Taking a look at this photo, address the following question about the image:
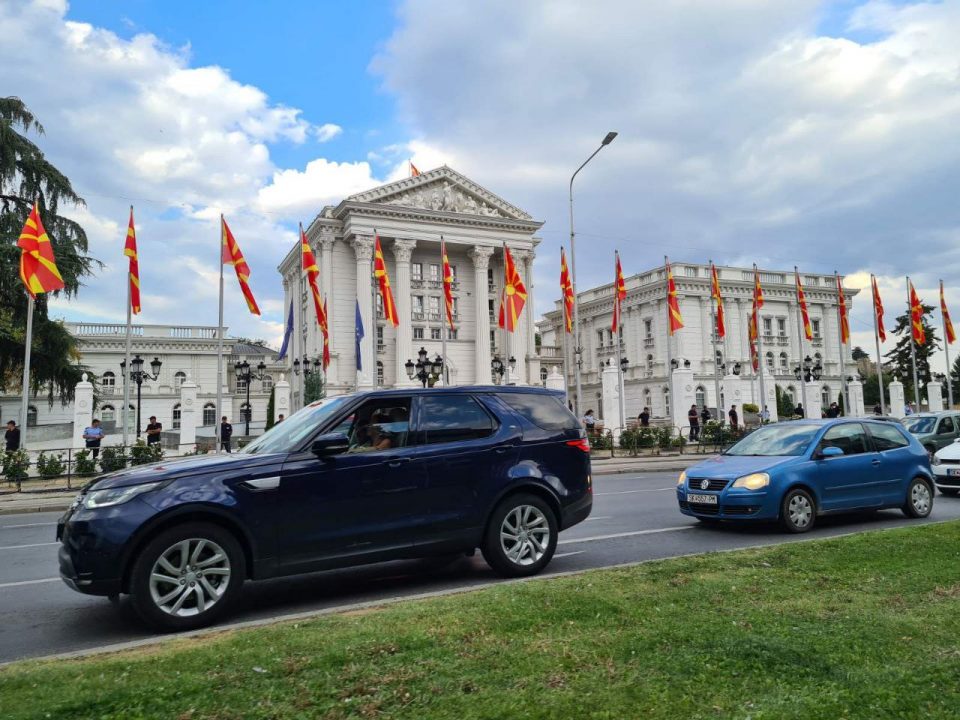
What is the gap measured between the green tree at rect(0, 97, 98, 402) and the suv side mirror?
27604 mm

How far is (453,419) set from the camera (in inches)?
271

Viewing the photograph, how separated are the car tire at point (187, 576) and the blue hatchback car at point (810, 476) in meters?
6.50

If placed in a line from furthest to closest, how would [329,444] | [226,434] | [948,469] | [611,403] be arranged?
1. [611,403]
2. [226,434]
3. [948,469]
4. [329,444]

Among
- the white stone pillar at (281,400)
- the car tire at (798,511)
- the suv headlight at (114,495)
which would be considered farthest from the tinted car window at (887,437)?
the white stone pillar at (281,400)

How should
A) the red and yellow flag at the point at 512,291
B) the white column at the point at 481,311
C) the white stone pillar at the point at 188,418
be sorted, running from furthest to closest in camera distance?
the white column at the point at 481,311, the red and yellow flag at the point at 512,291, the white stone pillar at the point at 188,418

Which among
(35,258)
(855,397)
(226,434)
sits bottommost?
(226,434)

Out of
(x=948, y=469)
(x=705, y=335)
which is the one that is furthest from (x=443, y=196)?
(x=948, y=469)

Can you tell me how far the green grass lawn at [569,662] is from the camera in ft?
10.8

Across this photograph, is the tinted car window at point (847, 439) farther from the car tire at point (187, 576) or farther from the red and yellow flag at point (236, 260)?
the red and yellow flag at point (236, 260)

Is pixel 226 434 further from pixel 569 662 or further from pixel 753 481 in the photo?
pixel 569 662

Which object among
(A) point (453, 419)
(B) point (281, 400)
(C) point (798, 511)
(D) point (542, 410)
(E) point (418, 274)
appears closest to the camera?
(A) point (453, 419)

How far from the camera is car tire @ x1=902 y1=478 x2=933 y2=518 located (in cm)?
1050

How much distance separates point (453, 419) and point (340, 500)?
55.7 inches

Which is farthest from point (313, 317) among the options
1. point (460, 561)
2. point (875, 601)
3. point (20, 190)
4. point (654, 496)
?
point (875, 601)
